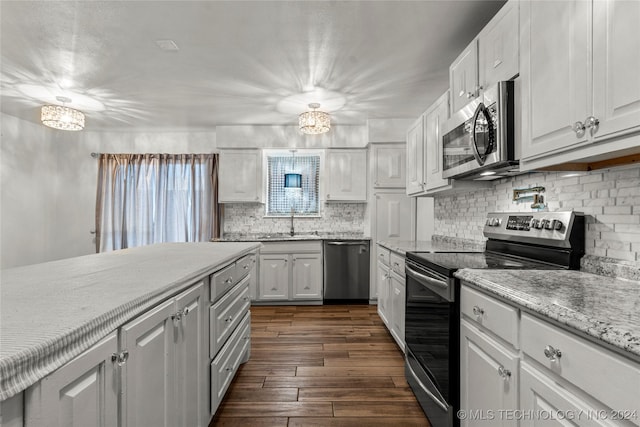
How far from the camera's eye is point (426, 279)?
68.7 inches

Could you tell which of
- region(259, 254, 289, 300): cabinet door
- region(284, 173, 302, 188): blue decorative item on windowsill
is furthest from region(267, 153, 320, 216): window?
region(259, 254, 289, 300): cabinet door

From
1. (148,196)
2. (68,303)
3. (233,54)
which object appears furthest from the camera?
(148,196)

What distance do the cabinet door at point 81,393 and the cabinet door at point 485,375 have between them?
126 cm

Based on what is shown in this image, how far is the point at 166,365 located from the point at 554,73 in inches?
76.4

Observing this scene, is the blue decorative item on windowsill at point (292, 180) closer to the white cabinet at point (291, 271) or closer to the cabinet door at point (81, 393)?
the white cabinet at point (291, 271)

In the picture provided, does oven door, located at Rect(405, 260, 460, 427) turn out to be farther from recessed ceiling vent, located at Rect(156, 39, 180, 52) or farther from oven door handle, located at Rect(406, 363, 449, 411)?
recessed ceiling vent, located at Rect(156, 39, 180, 52)

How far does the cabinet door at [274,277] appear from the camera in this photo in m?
4.24

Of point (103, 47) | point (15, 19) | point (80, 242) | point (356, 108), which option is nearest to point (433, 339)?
point (356, 108)

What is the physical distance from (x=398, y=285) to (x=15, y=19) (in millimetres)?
3415

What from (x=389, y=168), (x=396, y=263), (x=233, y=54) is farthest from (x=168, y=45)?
(x=389, y=168)

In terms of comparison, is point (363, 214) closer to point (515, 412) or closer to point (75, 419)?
point (515, 412)

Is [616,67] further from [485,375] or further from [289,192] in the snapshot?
[289,192]

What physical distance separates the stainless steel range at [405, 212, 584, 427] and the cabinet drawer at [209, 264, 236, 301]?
1149mm

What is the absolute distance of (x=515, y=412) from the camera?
42.3 inches
